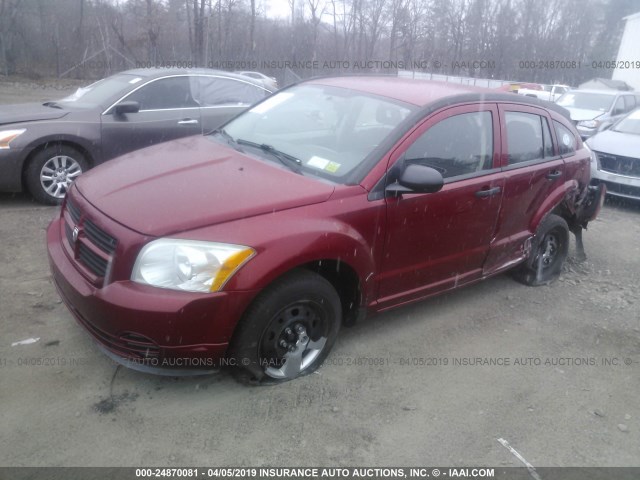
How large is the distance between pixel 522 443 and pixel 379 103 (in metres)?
2.36

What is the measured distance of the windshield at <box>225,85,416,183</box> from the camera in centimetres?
353

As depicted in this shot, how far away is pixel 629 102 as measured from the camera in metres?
15.3

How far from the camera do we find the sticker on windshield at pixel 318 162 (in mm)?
3489

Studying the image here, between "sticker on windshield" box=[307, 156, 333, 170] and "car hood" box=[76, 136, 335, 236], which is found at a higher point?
"sticker on windshield" box=[307, 156, 333, 170]

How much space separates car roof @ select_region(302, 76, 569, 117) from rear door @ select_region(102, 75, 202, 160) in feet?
9.00

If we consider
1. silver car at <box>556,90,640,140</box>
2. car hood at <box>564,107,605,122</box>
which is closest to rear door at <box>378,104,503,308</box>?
silver car at <box>556,90,640,140</box>

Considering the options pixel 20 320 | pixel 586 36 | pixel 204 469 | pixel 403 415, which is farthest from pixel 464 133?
pixel 586 36

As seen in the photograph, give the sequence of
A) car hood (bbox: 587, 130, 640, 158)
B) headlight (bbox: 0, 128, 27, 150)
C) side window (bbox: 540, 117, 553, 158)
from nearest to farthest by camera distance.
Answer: side window (bbox: 540, 117, 553, 158), headlight (bbox: 0, 128, 27, 150), car hood (bbox: 587, 130, 640, 158)

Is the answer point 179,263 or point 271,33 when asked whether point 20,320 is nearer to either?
point 179,263

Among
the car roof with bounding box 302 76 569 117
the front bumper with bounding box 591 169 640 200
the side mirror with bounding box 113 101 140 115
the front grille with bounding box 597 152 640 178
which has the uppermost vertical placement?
the car roof with bounding box 302 76 569 117

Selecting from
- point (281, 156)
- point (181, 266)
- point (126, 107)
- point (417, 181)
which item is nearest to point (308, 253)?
point (181, 266)

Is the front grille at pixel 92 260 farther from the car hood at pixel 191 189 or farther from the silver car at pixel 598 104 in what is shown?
the silver car at pixel 598 104

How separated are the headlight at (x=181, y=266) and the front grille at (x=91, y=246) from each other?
8.2 inches

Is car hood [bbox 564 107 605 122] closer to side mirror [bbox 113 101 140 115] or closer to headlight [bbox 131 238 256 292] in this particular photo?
side mirror [bbox 113 101 140 115]
